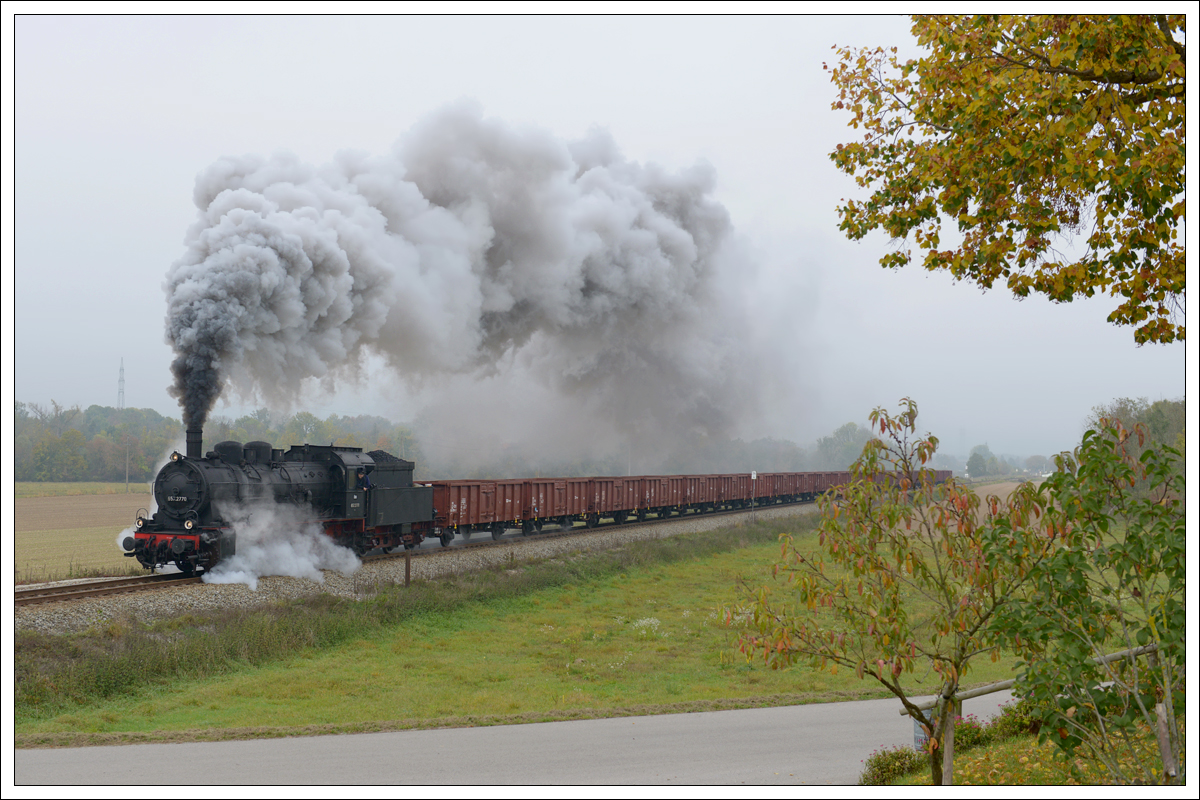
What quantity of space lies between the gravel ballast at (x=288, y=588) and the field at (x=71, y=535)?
2.83 meters

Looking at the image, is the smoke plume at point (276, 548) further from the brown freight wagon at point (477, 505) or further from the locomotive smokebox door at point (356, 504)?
the brown freight wagon at point (477, 505)

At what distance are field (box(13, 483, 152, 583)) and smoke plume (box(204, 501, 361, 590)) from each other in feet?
6.41

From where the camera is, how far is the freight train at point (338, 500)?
572 inches

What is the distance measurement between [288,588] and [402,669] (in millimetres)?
4246

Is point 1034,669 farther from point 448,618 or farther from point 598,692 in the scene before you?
point 448,618

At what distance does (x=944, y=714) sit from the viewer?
545 centimetres

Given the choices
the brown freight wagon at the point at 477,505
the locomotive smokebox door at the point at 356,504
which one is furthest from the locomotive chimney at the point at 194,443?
the brown freight wagon at the point at 477,505

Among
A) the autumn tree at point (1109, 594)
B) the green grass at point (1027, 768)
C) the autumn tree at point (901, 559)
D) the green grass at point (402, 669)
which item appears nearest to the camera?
the autumn tree at point (1109, 594)

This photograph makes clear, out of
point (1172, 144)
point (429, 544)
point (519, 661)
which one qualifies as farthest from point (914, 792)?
point (429, 544)

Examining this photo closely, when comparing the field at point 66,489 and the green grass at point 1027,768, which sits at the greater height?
the green grass at point 1027,768

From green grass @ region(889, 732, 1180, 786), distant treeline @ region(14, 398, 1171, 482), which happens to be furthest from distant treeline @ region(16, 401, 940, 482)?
green grass @ region(889, 732, 1180, 786)

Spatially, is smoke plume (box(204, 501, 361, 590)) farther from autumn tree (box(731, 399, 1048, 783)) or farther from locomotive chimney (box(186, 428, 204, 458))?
autumn tree (box(731, 399, 1048, 783))

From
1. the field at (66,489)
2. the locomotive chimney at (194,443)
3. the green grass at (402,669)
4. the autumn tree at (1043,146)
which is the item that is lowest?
the field at (66,489)

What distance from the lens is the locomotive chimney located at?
15078 mm
